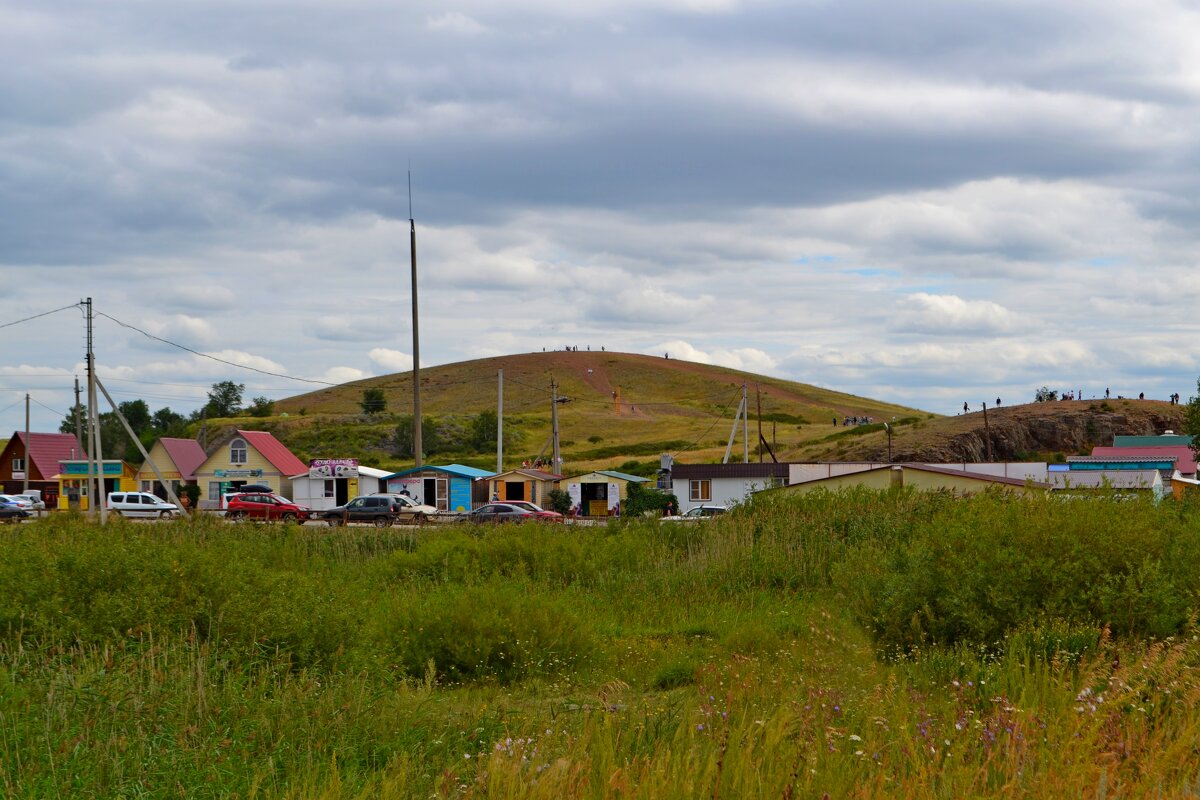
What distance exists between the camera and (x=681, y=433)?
12706 cm

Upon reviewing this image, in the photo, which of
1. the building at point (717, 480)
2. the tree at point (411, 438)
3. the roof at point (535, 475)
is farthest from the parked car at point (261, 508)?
the tree at point (411, 438)

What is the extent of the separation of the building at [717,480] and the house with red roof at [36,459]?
4777 centimetres

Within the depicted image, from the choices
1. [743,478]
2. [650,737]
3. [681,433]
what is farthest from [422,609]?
[681,433]

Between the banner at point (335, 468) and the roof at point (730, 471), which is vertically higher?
the banner at point (335, 468)

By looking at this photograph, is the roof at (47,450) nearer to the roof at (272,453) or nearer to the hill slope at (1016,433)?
the roof at (272,453)

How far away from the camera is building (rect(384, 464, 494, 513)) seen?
5747 centimetres

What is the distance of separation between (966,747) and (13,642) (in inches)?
320

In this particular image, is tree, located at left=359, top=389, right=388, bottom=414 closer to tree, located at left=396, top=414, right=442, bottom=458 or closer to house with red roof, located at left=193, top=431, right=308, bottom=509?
tree, located at left=396, top=414, right=442, bottom=458

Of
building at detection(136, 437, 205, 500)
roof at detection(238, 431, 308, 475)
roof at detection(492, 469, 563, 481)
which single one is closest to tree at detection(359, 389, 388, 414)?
building at detection(136, 437, 205, 500)

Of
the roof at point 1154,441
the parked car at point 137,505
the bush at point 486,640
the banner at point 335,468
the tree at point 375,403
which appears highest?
the tree at point 375,403

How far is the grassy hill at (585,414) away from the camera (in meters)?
109

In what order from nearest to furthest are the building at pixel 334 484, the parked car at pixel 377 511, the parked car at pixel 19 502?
the parked car at pixel 377 511 → the parked car at pixel 19 502 → the building at pixel 334 484

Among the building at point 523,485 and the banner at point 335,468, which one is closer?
the banner at point 335,468

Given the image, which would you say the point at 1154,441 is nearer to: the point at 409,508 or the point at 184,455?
the point at 409,508
